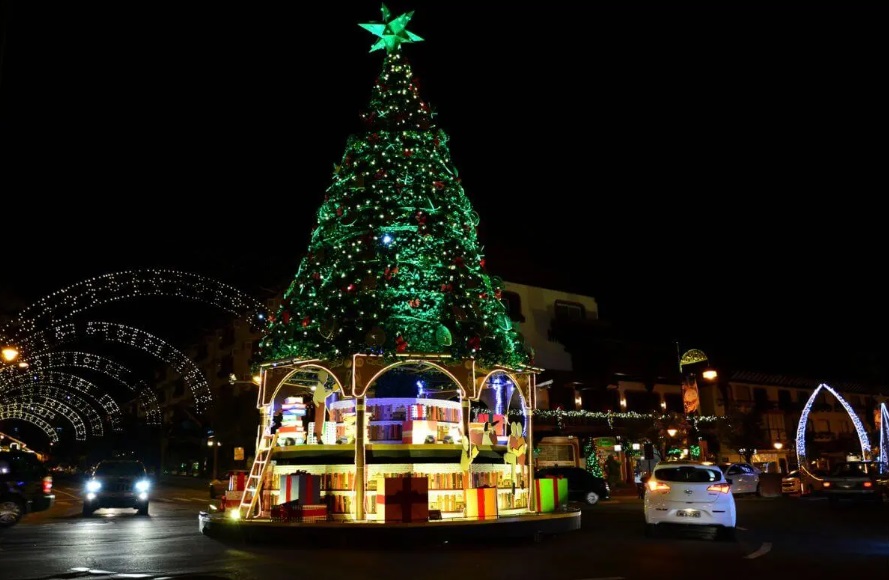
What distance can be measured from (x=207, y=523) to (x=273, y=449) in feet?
7.04

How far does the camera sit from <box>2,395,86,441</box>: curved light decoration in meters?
51.6

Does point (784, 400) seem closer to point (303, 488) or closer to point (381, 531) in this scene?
point (303, 488)

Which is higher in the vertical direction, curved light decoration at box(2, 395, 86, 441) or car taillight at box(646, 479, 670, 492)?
curved light decoration at box(2, 395, 86, 441)

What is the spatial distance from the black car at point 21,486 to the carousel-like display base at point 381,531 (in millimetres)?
8056

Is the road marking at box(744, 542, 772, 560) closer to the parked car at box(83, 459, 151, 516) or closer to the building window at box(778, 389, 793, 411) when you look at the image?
the parked car at box(83, 459, 151, 516)

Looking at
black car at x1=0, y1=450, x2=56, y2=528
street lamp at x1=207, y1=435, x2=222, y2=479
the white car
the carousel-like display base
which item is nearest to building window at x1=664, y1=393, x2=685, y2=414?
street lamp at x1=207, y1=435, x2=222, y2=479

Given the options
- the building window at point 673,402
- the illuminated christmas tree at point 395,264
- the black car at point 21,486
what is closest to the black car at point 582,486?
the illuminated christmas tree at point 395,264

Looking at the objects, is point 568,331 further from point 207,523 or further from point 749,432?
point 207,523

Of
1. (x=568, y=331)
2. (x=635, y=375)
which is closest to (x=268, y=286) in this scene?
(x=568, y=331)

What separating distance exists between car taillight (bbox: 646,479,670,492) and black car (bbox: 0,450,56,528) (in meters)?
16.2

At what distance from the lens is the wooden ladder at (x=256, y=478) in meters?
15.5

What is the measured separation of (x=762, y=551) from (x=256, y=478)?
1079cm

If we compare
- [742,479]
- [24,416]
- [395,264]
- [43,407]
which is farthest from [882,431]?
[24,416]

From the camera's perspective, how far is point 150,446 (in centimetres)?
7731
